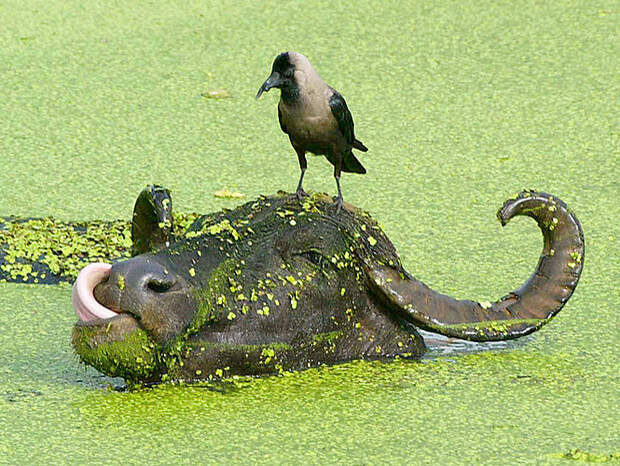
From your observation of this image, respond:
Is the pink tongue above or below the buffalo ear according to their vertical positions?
below

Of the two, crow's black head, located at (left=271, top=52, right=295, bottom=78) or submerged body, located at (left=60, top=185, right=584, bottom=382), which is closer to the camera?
submerged body, located at (left=60, top=185, right=584, bottom=382)

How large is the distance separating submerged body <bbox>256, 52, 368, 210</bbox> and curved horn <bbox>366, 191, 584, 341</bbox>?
17.0 inches

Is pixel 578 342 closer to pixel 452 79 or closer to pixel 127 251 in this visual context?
pixel 127 251

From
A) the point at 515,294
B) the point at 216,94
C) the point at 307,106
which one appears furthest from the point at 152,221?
the point at 216,94

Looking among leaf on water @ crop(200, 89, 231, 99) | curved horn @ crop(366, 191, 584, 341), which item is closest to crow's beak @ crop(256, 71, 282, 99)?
curved horn @ crop(366, 191, 584, 341)

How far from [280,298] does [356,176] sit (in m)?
2.29

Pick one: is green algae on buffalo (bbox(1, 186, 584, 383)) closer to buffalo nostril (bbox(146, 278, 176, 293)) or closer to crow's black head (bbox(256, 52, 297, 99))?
buffalo nostril (bbox(146, 278, 176, 293))

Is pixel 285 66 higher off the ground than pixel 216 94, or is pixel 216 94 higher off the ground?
pixel 285 66

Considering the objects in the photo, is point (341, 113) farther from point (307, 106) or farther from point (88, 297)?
point (88, 297)

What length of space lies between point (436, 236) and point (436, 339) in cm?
101

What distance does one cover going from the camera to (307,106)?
427 cm

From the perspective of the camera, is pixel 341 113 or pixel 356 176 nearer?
pixel 341 113

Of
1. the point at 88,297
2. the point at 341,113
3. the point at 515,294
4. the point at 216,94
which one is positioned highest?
the point at 341,113

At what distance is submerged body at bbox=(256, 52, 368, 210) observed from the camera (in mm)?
4254
